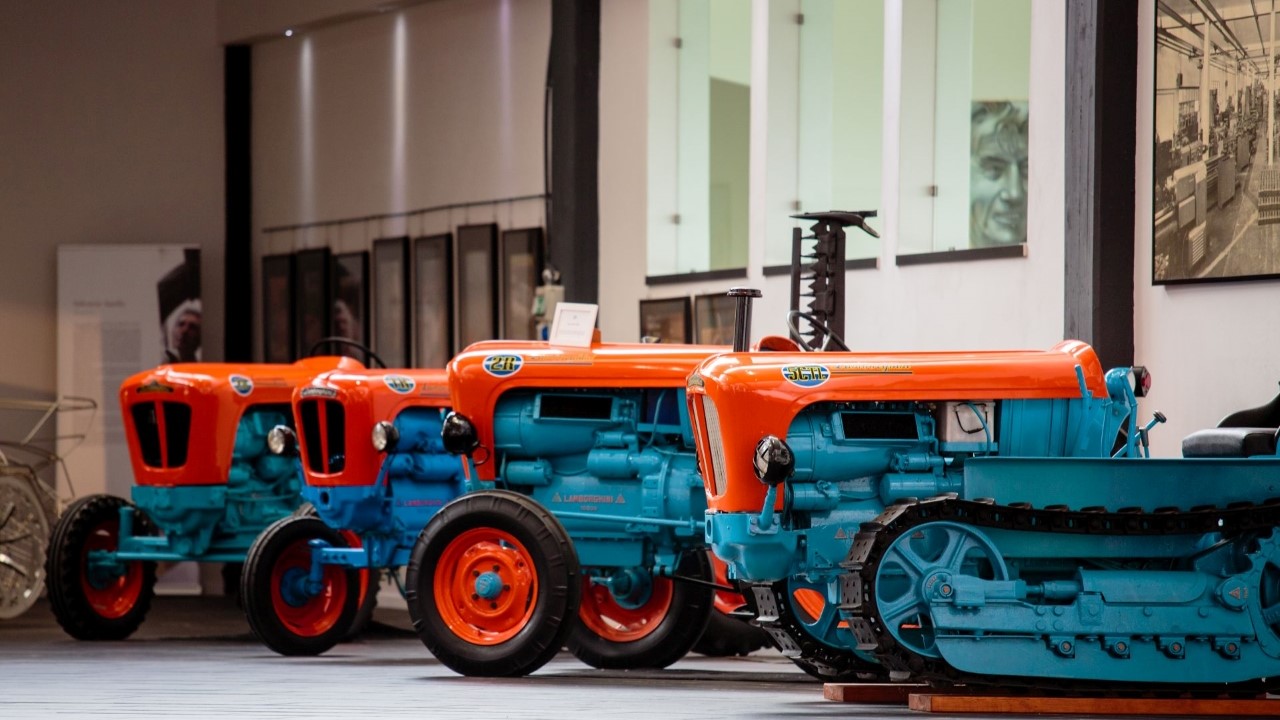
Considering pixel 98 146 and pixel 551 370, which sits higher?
pixel 98 146

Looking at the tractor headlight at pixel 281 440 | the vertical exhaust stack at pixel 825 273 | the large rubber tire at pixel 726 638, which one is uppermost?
the vertical exhaust stack at pixel 825 273

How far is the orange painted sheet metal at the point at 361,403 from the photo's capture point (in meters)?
8.27

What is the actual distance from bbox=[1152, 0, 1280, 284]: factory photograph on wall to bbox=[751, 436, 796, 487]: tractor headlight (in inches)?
107

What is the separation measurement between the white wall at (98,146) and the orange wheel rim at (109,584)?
13.8 feet

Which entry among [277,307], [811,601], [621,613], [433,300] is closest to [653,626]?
[621,613]

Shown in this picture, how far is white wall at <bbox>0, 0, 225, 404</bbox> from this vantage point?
14.0m

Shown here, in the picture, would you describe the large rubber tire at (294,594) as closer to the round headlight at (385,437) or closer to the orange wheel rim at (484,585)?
the round headlight at (385,437)

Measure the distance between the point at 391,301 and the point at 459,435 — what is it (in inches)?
245

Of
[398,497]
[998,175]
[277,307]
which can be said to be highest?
[998,175]

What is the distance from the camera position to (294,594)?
8297 mm

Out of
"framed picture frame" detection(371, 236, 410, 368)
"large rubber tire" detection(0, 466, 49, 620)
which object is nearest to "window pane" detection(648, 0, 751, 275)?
"framed picture frame" detection(371, 236, 410, 368)

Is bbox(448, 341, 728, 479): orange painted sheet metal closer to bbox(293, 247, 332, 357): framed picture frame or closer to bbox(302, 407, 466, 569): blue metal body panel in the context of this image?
bbox(302, 407, 466, 569): blue metal body panel

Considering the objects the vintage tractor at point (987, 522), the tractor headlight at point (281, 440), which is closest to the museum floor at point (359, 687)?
the vintage tractor at point (987, 522)

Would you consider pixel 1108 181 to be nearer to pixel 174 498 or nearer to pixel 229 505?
pixel 229 505
